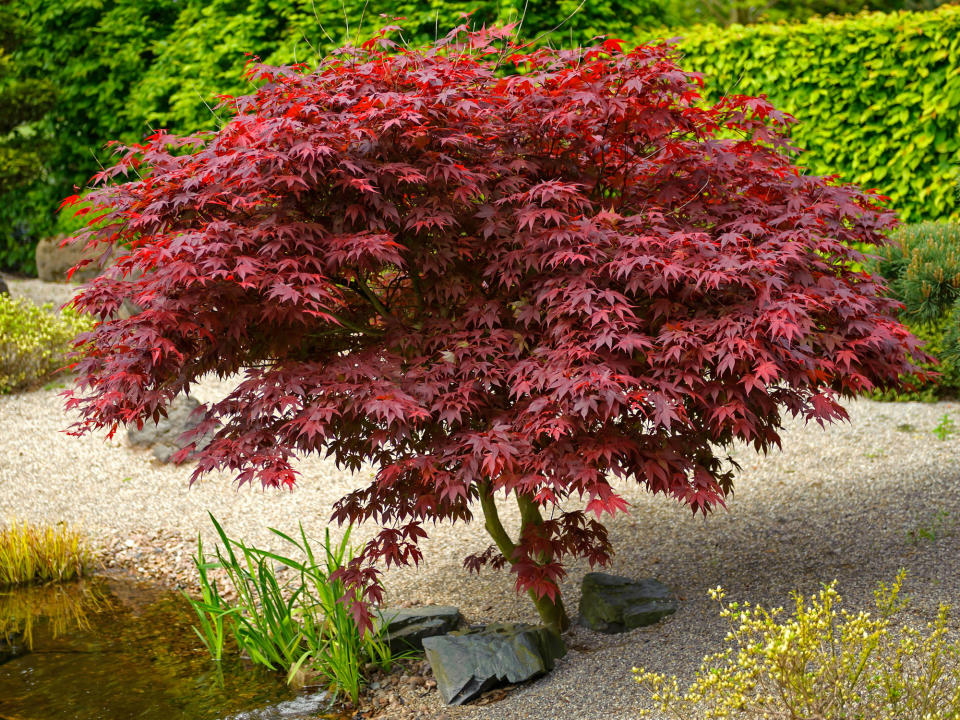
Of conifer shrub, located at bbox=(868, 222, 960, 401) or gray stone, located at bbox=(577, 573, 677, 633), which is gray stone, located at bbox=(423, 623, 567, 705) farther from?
conifer shrub, located at bbox=(868, 222, 960, 401)

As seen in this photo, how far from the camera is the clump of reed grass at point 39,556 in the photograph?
16.5 ft

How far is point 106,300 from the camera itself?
3.01 meters

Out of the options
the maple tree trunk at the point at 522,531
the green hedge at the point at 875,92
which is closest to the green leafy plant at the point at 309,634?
Answer: the maple tree trunk at the point at 522,531

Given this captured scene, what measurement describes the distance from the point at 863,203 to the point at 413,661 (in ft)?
8.80

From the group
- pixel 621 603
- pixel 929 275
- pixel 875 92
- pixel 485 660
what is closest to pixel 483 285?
pixel 485 660

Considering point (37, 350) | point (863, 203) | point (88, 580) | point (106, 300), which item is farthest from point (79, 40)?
point (863, 203)

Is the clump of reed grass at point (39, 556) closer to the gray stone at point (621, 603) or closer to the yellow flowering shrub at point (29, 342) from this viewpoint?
the yellow flowering shrub at point (29, 342)

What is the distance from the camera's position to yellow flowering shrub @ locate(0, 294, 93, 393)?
7.93 m

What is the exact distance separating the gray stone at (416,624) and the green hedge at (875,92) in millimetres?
4478

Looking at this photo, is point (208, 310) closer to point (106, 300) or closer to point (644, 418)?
point (106, 300)

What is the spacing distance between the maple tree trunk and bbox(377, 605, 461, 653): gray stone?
17.3 inches

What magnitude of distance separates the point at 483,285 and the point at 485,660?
1.47 metres

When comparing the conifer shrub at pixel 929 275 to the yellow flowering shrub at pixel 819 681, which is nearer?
the yellow flowering shrub at pixel 819 681

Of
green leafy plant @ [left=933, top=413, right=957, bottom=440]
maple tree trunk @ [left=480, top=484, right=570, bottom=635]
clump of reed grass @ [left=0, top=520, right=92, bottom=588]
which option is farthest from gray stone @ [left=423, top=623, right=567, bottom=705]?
green leafy plant @ [left=933, top=413, right=957, bottom=440]
